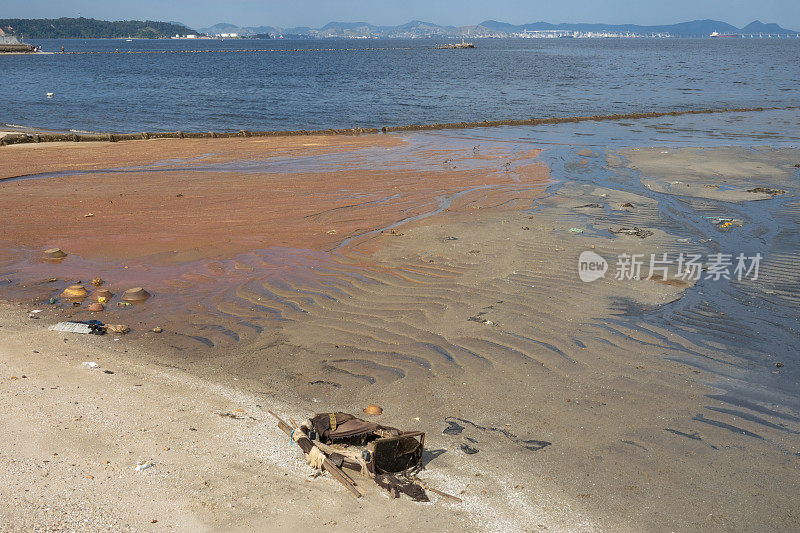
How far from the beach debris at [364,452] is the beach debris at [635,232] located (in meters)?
8.27

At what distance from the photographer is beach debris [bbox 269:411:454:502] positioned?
5.23 metres

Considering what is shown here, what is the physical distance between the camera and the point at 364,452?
17.6 ft

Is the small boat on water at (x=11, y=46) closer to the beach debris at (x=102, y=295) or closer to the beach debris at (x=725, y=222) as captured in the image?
the beach debris at (x=102, y=295)

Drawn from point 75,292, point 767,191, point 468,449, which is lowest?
point 468,449

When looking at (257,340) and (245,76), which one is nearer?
(257,340)

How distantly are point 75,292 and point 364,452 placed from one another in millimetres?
6073

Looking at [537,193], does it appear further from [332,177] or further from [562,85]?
[562,85]

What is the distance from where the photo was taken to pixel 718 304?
9312 mm

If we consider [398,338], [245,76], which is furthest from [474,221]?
[245,76]

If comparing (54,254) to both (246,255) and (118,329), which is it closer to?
(246,255)

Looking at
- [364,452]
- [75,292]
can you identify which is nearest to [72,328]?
[75,292]

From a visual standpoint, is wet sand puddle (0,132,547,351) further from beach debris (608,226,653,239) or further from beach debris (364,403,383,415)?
beach debris (608,226,653,239)

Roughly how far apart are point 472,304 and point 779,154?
18.1 m

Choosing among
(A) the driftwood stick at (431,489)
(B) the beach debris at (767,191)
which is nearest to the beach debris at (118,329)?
(A) the driftwood stick at (431,489)
